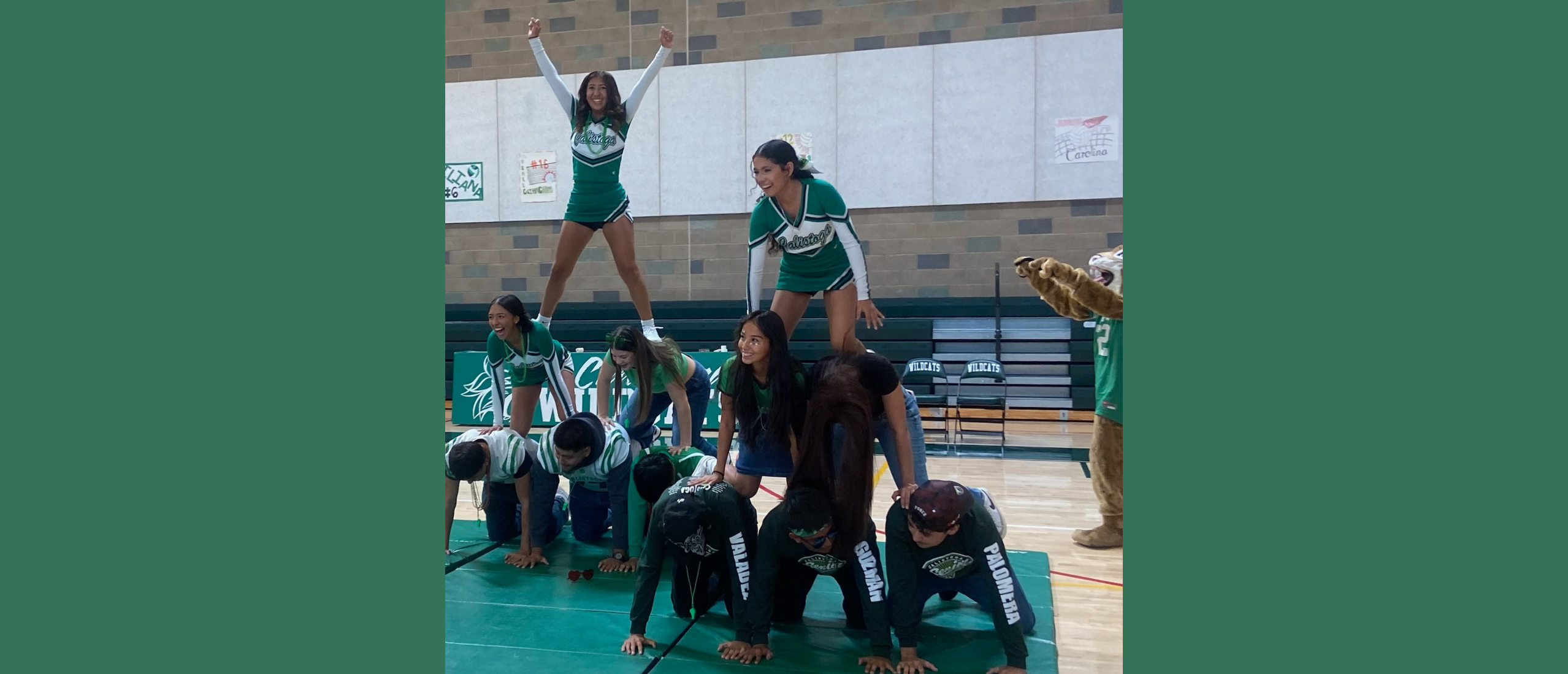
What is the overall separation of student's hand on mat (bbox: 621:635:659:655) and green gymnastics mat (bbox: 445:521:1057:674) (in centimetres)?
2

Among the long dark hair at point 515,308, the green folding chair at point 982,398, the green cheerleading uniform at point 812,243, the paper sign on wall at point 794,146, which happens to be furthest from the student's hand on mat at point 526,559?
the green folding chair at point 982,398

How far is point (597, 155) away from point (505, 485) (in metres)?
2.06

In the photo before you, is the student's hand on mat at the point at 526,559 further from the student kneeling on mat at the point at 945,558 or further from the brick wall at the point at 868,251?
the brick wall at the point at 868,251

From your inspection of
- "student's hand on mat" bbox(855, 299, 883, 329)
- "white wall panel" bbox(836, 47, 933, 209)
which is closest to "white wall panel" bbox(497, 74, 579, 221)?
"white wall panel" bbox(836, 47, 933, 209)

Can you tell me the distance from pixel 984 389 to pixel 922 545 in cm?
375

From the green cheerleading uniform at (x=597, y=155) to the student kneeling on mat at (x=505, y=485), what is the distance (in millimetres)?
1250

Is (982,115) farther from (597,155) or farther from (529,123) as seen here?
(597,155)

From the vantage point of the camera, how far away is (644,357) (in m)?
5.03

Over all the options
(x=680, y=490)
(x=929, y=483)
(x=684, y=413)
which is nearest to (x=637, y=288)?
(x=684, y=413)

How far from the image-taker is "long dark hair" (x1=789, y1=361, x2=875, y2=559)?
3555 millimetres

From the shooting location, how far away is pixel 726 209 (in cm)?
805

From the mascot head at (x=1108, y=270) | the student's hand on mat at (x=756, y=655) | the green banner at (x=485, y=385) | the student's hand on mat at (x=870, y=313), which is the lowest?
the student's hand on mat at (x=756, y=655)

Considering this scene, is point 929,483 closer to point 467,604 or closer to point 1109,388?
point 1109,388

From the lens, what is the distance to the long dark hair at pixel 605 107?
4488 millimetres
